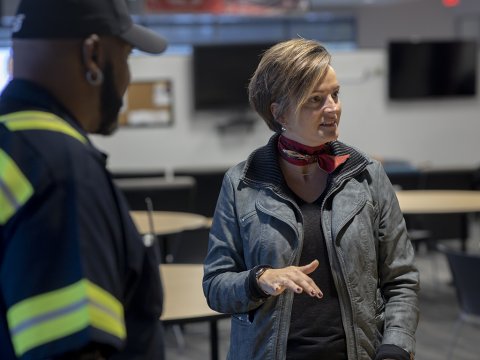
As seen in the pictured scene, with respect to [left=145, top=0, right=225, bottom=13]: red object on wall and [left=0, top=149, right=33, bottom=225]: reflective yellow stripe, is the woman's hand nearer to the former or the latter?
[left=0, top=149, right=33, bottom=225]: reflective yellow stripe

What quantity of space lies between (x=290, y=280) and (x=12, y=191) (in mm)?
817

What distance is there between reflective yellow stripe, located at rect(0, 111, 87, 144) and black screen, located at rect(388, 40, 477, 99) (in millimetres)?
7768

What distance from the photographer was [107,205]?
4.15 feet

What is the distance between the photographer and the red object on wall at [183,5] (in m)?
9.34

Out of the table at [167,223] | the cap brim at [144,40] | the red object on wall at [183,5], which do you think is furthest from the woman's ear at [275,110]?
the red object on wall at [183,5]

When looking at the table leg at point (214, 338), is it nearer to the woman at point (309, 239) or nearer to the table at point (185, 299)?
the table at point (185, 299)

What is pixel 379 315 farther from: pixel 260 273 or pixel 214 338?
pixel 214 338

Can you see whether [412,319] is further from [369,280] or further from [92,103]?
[92,103]

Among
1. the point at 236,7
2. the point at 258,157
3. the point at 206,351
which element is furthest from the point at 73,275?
the point at 236,7

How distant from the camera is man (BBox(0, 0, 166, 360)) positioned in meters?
1.21

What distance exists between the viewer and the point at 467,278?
13.4 ft

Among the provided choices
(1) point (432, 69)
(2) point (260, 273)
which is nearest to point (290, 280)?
(2) point (260, 273)

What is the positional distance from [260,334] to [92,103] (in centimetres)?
94

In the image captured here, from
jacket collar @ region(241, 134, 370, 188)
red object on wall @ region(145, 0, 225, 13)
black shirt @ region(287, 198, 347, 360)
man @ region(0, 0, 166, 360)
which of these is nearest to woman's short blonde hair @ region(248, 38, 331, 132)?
jacket collar @ region(241, 134, 370, 188)
